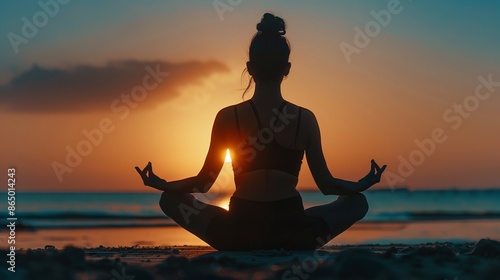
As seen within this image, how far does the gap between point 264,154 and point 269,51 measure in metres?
0.94

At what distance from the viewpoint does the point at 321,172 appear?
7070mm

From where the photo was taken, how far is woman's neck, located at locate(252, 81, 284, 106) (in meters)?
6.82

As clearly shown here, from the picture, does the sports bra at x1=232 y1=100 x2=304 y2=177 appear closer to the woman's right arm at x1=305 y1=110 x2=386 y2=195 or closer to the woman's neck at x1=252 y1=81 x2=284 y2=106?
the woman's neck at x1=252 y1=81 x2=284 y2=106

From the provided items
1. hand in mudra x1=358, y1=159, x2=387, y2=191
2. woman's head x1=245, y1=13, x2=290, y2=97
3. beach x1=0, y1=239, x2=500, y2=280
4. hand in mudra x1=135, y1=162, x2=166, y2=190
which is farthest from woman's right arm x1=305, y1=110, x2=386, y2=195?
hand in mudra x1=135, y1=162, x2=166, y2=190

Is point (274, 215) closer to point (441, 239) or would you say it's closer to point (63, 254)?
point (63, 254)

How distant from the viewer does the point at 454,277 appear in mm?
4664

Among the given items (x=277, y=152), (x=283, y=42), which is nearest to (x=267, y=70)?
(x=283, y=42)

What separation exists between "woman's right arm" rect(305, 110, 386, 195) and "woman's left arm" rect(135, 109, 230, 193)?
0.79 meters

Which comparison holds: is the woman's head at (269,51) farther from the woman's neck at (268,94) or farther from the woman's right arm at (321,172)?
the woman's right arm at (321,172)

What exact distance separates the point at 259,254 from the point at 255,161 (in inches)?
34.2

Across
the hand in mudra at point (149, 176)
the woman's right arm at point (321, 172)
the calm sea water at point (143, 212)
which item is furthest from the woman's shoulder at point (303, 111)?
the calm sea water at point (143, 212)

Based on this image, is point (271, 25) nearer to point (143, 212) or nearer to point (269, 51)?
point (269, 51)

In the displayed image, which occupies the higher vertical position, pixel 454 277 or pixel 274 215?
pixel 274 215

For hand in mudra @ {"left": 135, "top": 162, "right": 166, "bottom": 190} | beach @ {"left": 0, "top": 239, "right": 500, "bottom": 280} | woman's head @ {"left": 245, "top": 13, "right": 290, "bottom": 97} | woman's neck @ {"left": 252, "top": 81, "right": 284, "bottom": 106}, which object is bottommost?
beach @ {"left": 0, "top": 239, "right": 500, "bottom": 280}
